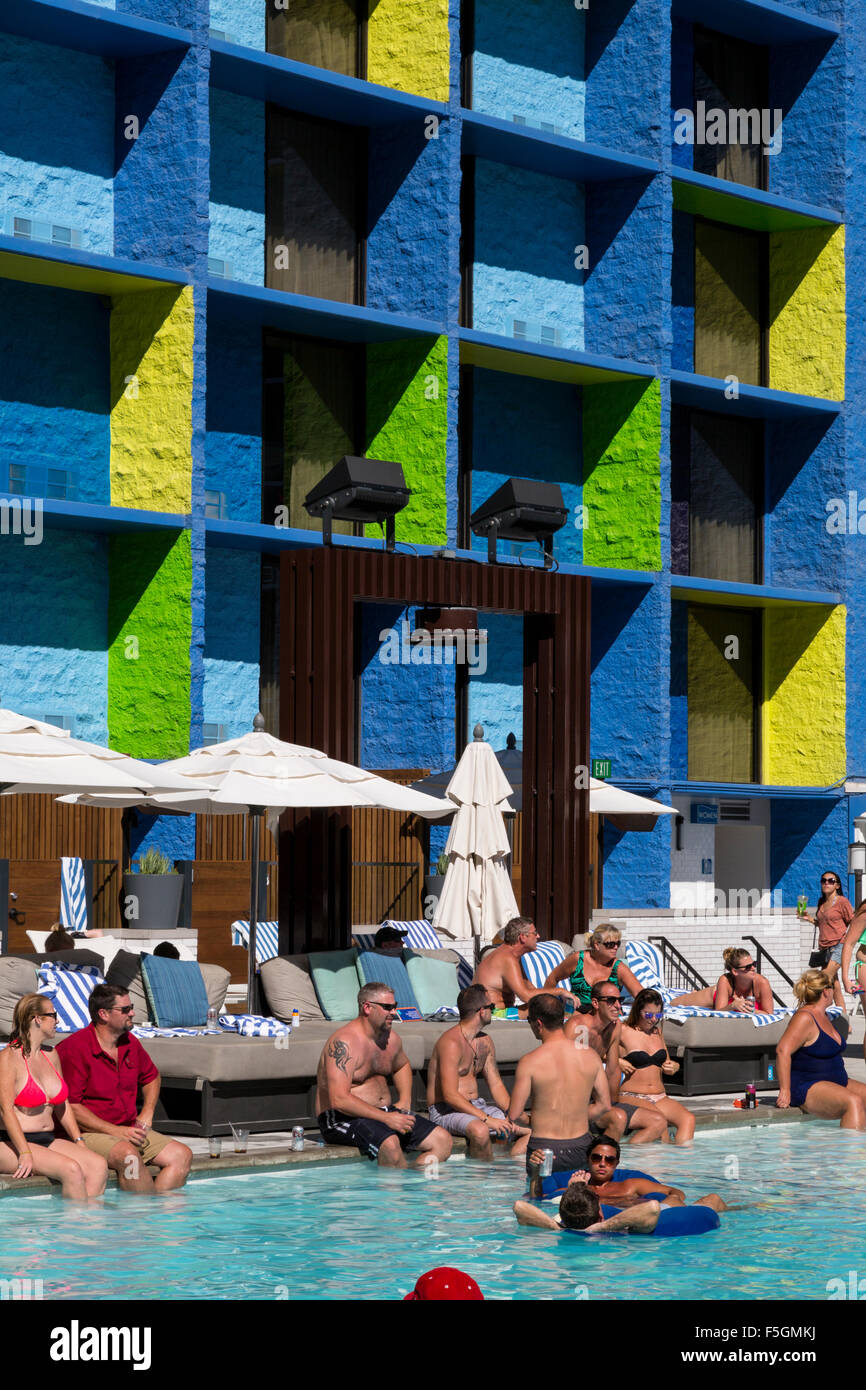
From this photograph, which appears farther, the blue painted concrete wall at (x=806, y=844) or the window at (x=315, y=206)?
the blue painted concrete wall at (x=806, y=844)

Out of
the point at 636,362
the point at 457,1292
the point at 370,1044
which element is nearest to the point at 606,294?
the point at 636,362

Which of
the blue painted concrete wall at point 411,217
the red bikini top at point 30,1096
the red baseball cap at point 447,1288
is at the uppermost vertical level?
the blue painted concrete wall at point 411,217

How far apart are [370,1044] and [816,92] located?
24.4m

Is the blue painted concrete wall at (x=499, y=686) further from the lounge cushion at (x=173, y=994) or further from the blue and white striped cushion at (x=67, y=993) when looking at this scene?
the blue and white striped cushion at (x=67, y=993)

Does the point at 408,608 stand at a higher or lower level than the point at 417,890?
higher

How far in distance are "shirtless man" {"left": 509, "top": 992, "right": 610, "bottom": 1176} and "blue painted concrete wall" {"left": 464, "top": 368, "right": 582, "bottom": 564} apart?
17112 mm

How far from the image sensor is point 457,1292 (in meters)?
5.91

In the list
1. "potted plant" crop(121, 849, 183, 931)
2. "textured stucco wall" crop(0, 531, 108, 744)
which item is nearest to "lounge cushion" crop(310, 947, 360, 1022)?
"potted plant" crop(121, 849, 183, 931)

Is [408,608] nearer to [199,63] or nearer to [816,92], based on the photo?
[199,63]

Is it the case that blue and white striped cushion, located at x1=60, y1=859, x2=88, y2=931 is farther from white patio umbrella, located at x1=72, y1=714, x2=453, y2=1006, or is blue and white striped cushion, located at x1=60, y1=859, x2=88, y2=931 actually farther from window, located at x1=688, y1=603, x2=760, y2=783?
window, located at x1=688, y1=603, x2=760, y2=783

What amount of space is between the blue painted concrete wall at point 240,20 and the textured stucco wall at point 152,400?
4420mm

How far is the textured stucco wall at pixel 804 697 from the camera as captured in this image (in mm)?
33344

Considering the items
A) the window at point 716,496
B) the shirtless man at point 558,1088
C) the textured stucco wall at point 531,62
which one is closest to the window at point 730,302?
the window at point 716,496

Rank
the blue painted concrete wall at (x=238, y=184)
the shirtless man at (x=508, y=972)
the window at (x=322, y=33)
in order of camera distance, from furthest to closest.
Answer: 1. the window at (x=322, y=33)
2. the blue painted concrete wall at (x=238, y=184)
3. the shirtless man at (x=508, y=972)
